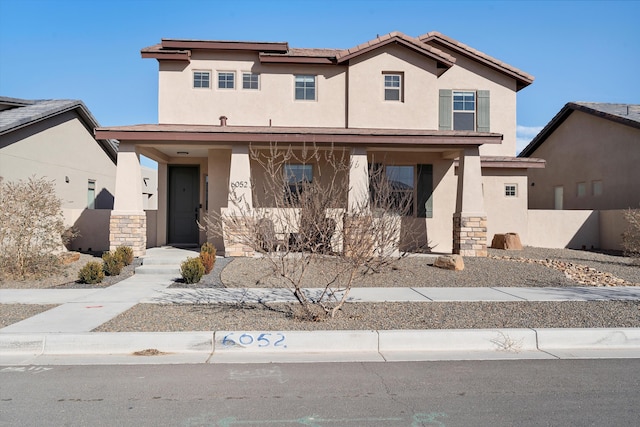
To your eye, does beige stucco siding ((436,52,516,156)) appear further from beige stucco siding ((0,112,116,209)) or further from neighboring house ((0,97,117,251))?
beige stucco siding ((0,112,116,209))

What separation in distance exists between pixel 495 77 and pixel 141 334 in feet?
55.5

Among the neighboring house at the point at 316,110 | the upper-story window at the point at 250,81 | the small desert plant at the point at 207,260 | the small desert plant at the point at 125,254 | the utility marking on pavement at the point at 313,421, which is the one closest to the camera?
the utility marking on pavement at the point at 313,421

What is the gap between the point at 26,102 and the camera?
19.4 meters

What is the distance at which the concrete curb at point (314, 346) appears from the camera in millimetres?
6781

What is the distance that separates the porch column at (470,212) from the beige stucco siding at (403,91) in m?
2.44

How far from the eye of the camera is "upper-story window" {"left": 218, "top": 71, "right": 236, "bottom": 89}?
17.3 metres

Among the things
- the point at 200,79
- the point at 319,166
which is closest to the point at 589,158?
the point at 319,166

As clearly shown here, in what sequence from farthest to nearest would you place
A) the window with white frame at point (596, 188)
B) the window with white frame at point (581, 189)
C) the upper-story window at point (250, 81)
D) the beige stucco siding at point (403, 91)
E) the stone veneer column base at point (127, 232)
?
the window with white frame at point (581, 189)
the window with white frame at point (596, 188)
the upper-story window at point (250, 81)
the beige stucco siding at point (403, 91)
the stone veneer column base at point (127, 232)

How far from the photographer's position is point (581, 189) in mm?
23219

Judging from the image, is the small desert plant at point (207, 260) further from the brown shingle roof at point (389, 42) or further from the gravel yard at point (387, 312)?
the brown shingle roof at point (389, 42)

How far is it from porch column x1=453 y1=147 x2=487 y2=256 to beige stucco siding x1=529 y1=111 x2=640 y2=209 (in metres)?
8.66

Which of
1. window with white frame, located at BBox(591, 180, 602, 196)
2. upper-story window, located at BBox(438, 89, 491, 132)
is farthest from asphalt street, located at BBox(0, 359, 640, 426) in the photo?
window with white frame, located at BBox(591, 180, 602, 196)

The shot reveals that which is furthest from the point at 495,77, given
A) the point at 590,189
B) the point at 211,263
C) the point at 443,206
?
the point at 211,263

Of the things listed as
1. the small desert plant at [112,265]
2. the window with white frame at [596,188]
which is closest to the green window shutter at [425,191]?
the window with white frame at [596,188]
